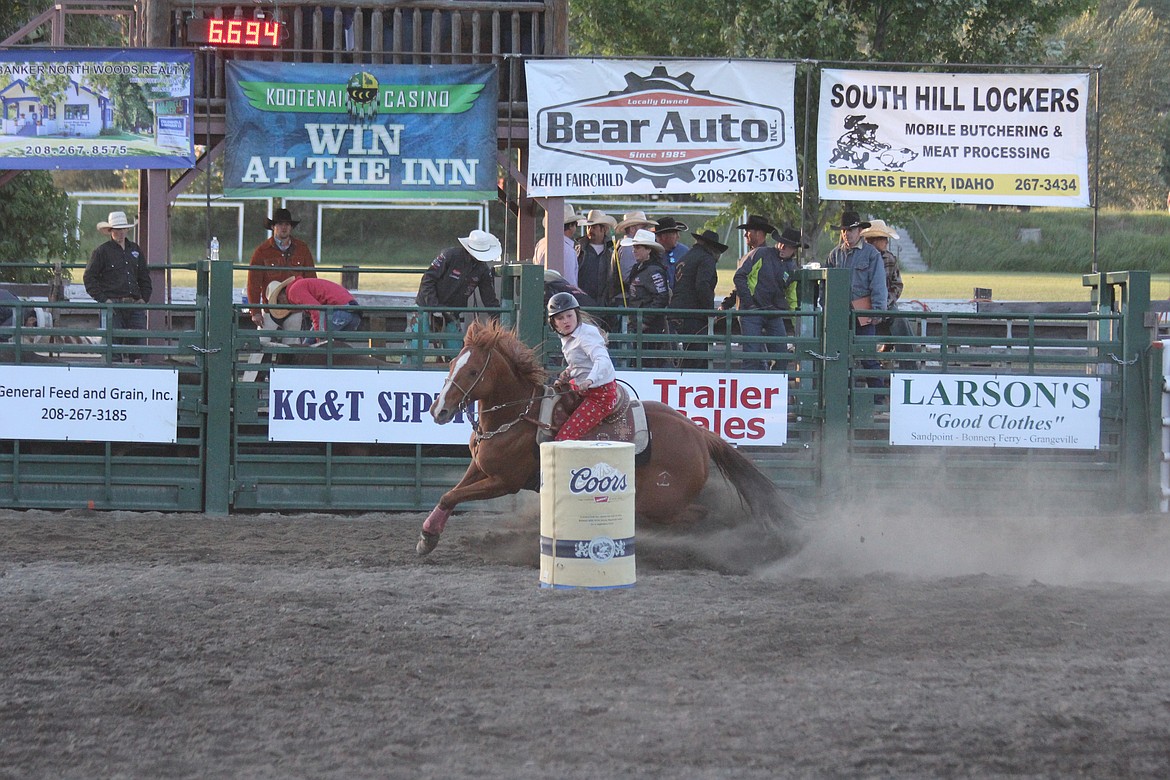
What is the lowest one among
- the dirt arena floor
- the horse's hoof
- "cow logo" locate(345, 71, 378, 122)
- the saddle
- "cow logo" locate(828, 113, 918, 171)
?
the dirt arena floor

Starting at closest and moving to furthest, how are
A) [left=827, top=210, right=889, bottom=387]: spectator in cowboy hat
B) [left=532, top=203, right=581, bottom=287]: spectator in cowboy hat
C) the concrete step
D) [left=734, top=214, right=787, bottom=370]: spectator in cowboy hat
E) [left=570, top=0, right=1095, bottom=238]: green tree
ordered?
1. [left=734, top=214, right=787, bottom=370]: spectator in cowboy hat
2. [left=827, top=210, right=889, bottom=387]: spectator in cowboy hat
3. [left=532, top=203, right=581, bottom=287]: spectator in cowboy hat
4. [left=570, top=0, right=1095, bottom=238]: green tree
5. the concrete step

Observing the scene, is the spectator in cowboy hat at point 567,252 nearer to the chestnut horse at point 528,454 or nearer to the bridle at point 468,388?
the chestnut horse at point 528,454

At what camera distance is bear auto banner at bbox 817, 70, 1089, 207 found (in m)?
12.1

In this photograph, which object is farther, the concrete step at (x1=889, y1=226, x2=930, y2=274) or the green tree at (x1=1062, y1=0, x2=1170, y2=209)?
the green tree at (x1=1062, y1=0, x2=1170, y2=209)

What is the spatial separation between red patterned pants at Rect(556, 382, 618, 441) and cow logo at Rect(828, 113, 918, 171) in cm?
462

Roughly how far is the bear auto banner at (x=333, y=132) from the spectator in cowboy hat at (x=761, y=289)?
8.62 ft

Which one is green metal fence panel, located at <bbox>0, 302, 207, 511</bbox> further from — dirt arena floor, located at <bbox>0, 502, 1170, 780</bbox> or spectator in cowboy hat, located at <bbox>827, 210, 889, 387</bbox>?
spectator in cowboy hat, located at <bbox>827, 210, 889, 387</bbox>

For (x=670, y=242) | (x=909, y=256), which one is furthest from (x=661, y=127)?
(x=909, y=256)

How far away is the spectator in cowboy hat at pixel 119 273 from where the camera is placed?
477 inches

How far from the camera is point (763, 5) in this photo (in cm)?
1906

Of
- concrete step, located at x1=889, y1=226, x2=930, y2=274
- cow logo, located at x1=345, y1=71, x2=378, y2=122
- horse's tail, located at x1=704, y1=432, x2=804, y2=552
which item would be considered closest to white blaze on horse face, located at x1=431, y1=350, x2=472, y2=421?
horse's tail, located at x1=704, y1=432, x2=804, y2=552

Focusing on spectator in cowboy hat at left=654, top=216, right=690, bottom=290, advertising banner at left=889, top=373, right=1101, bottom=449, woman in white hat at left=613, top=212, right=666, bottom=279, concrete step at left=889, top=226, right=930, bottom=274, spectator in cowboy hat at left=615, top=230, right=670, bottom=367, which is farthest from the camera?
concrete step at left=889, top=226, right=930, bottom=274

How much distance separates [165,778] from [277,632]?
6.33ft

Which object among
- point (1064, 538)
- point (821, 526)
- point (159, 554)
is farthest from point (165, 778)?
point (1064, 538)
